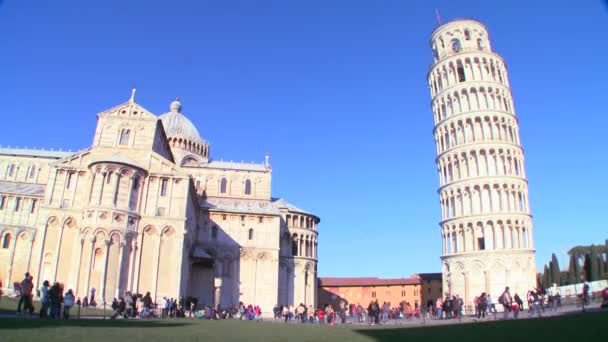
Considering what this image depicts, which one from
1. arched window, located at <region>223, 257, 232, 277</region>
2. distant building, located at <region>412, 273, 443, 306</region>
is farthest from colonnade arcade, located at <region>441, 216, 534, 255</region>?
distant building, located at <region>412, 273, 443, 306</region>

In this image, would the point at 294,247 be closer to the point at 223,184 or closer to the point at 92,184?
the point at 223,184

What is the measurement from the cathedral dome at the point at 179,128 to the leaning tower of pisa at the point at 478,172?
30.2 meters

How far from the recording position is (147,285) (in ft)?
108

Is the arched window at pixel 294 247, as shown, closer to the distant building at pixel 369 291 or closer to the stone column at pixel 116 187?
the distant building at pixel 369 291

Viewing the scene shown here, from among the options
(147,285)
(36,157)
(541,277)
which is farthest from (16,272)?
(541,277)

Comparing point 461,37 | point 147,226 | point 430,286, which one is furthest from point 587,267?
point 147,226

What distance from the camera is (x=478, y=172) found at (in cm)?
4466

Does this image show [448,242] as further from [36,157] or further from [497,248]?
[36,157]

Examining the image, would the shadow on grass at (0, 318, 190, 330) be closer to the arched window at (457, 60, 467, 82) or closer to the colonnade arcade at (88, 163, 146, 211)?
the colonnade arcade at (88, 163, 146, 211)

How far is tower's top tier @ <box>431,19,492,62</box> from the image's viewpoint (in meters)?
49.8

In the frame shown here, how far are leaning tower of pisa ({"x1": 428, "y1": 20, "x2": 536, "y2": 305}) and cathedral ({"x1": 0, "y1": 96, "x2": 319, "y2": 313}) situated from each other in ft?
58.2

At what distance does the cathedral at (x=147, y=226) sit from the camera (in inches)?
1253

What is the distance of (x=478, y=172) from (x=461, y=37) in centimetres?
1606

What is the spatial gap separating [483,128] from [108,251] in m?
36.6
